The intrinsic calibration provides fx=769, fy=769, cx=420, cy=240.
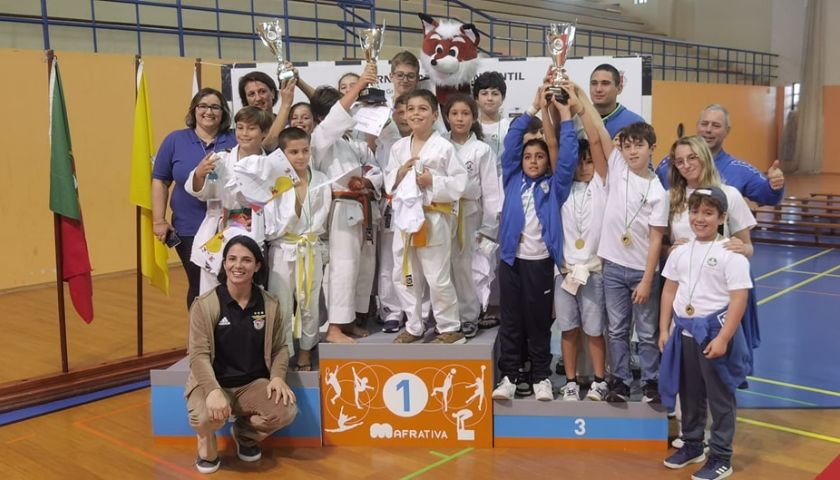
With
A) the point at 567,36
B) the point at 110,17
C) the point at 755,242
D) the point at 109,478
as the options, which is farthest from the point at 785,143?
the point at 109,478

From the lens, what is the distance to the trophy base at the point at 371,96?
370 centimetres

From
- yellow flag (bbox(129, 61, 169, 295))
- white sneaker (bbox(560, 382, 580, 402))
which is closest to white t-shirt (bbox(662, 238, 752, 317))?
white sneaker (bbox(560, 382, 580, 402))

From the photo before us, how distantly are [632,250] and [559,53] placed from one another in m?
0.93

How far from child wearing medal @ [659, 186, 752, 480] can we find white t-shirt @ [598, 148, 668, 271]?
7.1 inches

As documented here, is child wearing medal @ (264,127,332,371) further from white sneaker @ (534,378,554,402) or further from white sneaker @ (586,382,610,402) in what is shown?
white sneaker @ (586,382,610,402)

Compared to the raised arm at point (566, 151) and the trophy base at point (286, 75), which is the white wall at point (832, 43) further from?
the trophy base at point (286, 75)

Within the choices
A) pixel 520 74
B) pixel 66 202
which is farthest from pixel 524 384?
pixel 66 202

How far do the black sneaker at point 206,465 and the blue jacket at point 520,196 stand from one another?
1.54 meters

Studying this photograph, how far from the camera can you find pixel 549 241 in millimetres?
3404

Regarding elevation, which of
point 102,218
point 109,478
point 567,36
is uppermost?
point 567,36

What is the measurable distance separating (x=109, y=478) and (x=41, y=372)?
5.15ft

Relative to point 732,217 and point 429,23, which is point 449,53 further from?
point 732,217

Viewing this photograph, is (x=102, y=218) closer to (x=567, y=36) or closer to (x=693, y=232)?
(x=567, y=36)

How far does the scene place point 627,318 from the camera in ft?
11.0
